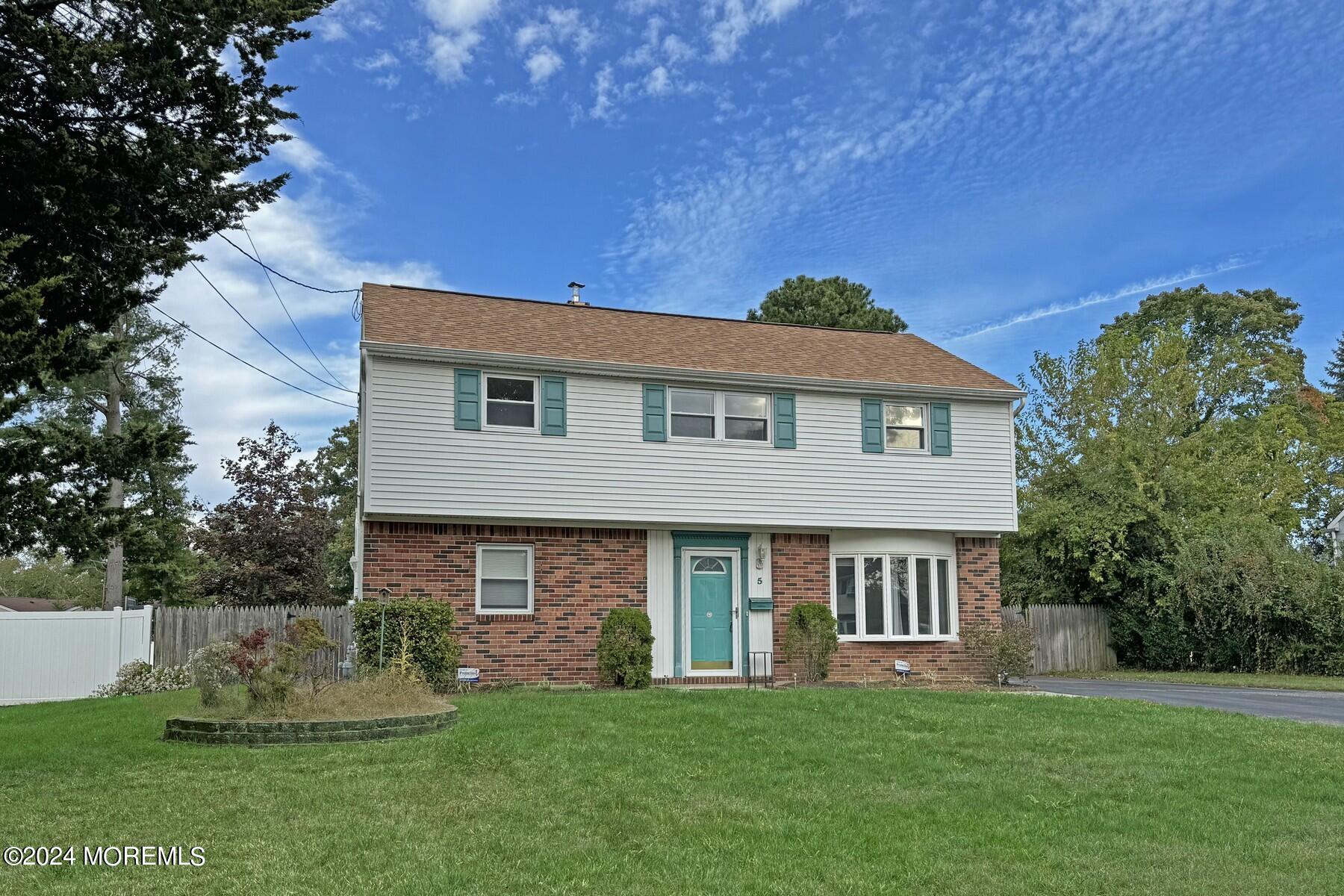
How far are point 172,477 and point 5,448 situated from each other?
91.2ft

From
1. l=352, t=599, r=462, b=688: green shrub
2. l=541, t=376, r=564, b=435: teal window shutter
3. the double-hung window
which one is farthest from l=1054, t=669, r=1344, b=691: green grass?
l=352, t=599, r=462, b=688: green shrub

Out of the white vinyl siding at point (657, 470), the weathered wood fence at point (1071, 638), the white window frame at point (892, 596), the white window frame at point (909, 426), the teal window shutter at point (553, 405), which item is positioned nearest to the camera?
the white vinyl siding at point (657, 470)

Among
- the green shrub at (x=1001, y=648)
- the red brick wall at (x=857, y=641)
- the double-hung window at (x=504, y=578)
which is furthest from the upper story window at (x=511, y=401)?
the green shrub at (x=1001, y=648)

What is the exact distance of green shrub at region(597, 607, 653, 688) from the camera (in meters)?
16.9

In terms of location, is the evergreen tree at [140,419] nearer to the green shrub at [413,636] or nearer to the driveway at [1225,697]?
the green shrub at [413,636]

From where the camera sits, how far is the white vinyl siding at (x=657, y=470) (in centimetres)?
1716

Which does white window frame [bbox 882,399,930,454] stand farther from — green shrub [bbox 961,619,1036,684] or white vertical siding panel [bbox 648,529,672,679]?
white vertical siding panel [bbox 648,529,672,679]

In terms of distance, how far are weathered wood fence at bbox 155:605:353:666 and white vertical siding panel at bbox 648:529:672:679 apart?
5256 millimetres

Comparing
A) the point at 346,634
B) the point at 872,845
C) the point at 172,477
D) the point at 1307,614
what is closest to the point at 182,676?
the point at 346,634

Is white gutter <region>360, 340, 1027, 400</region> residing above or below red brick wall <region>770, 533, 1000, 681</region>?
above

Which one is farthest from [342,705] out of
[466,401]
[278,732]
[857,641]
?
[857,641]

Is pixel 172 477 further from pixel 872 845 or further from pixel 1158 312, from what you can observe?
pixel 1158 312

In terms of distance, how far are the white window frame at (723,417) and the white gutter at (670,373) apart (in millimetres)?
172

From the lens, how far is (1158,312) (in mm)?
44094
